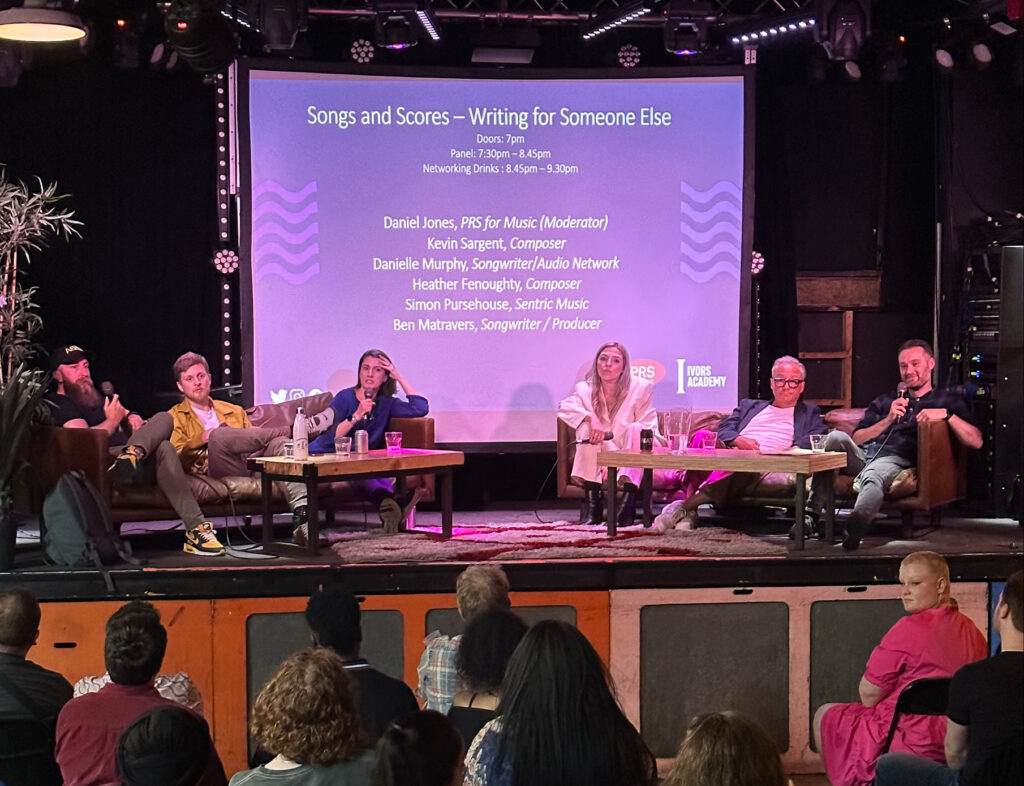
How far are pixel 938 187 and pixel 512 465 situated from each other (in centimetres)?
331

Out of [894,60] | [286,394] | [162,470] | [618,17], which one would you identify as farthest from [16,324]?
[894,60]

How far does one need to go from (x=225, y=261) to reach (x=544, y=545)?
10.3 ft

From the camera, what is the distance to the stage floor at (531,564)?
17.0 ft

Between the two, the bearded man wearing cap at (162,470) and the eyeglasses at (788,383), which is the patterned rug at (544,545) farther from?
the eyeglasses at (788,383)

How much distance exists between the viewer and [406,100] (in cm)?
785

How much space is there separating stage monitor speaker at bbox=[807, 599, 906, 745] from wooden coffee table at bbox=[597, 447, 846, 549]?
1.40 ft

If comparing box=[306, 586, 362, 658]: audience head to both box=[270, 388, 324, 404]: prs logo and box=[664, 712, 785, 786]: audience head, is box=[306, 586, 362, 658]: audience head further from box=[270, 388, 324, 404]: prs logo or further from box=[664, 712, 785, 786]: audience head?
box=[270, 388, 324, 404]: prs logo

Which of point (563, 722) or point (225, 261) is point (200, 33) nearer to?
point (225, 261)

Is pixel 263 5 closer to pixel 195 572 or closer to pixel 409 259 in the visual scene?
pixel 409 259

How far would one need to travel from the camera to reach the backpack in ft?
17.4

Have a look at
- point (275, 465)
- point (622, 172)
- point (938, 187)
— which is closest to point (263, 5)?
point (622, 172)

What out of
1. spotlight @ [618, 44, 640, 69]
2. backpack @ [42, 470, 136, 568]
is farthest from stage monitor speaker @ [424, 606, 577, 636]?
spotlight @ [618, 44, 640, 69]

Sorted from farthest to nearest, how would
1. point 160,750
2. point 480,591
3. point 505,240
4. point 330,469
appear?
1. point 505,240
2. point 330,469
3. point 480,591
4. point 160,750

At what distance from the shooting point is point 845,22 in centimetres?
724
